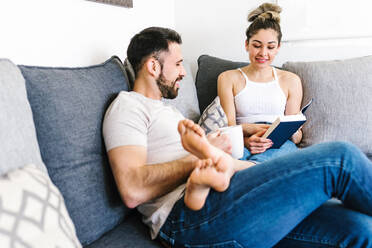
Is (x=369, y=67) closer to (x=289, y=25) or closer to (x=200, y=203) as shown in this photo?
(x=289, y=25)

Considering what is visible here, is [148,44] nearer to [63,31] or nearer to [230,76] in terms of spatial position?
[63,31]

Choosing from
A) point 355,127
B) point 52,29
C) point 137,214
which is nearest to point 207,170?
point 137,214

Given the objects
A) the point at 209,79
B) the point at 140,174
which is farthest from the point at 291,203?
the point at 209,79

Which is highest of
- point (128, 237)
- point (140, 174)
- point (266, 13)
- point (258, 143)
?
point (266, 13)

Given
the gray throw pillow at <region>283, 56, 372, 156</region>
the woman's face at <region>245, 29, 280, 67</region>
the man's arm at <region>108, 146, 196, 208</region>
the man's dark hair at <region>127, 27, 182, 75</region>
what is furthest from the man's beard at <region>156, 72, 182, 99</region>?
the gray throw pillow at <region>283, 56, 372, 156</region>

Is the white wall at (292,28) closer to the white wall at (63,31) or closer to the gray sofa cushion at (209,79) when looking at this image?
the gray sofa cushion at (209,79)

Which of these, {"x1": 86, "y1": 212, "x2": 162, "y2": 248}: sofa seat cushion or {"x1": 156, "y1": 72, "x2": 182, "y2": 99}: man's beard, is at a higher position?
{"x1": 156, "y1": 72, "x2": 182, "y2": 99}: man's beard

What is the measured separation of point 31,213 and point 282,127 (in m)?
1.04

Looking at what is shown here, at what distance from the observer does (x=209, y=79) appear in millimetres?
1974

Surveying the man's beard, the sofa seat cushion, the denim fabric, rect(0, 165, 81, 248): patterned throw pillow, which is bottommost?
the sofa seat cushion

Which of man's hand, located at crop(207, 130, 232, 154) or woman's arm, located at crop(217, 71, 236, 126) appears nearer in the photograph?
man's hand, located at crop(207, 130, 232, 154)

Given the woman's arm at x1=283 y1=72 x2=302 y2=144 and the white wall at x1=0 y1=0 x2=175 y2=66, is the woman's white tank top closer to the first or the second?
the woman's arm at x1=283 y1=72 x2=302 y2=144

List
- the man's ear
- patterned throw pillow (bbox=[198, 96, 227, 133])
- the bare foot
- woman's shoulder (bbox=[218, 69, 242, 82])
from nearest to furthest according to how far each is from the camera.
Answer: the bare foot
the man's ear
patterned throw pillow (bbox=[198, 96, 227, 133])
woman's shoulder (bbox=[218, 69, 242, 82])

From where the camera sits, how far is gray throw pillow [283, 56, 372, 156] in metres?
1.71
